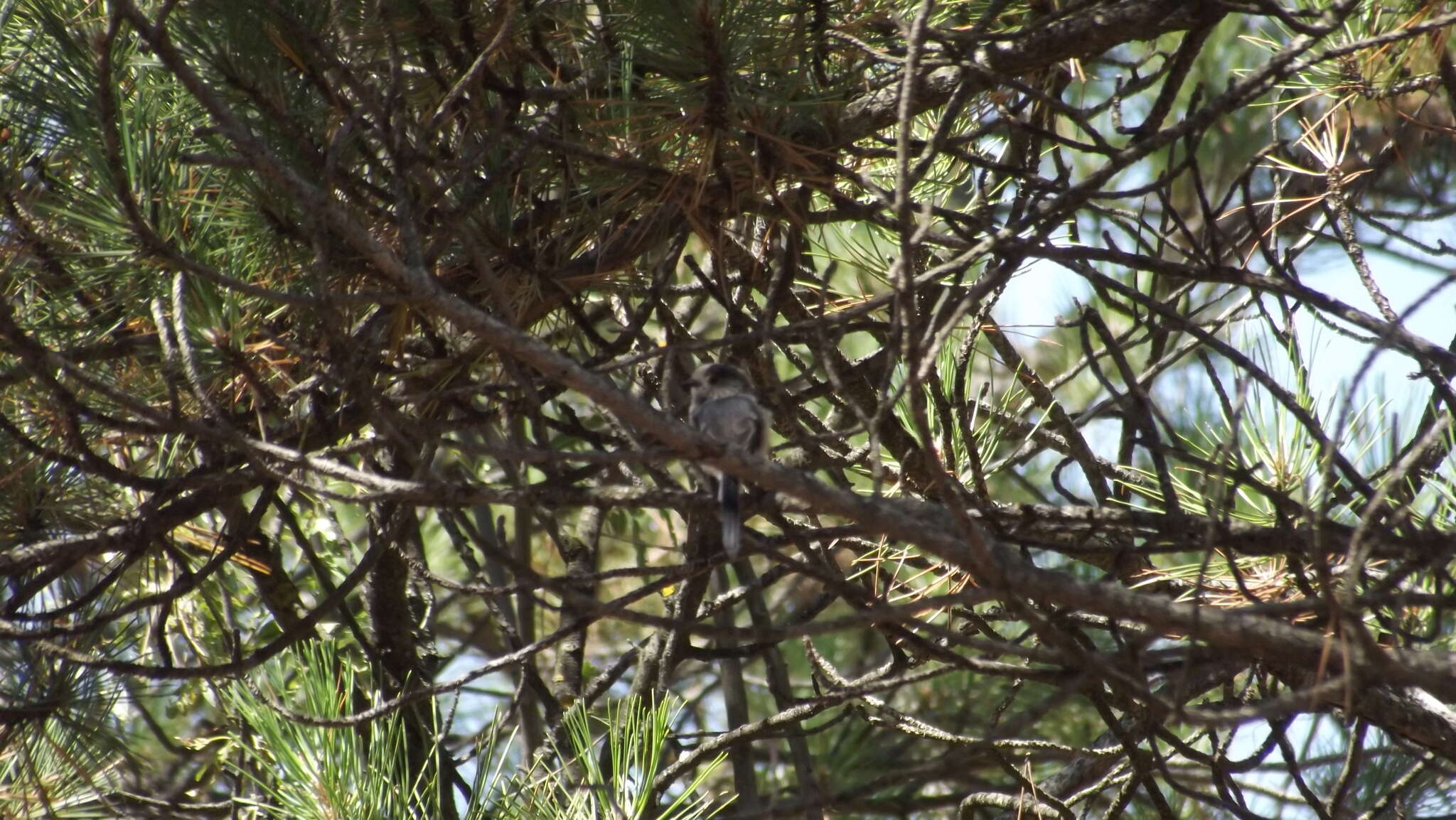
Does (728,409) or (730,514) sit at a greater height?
(728,409)

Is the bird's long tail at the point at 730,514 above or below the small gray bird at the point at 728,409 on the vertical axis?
below

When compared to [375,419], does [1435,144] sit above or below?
above

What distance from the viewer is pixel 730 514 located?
7.81 ft

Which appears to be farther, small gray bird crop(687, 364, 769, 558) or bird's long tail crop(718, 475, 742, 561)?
small gray bird crop(687, 364, 769, 558)

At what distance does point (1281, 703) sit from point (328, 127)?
192 cm

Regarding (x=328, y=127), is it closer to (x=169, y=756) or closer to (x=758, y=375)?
(x=758, y=375)

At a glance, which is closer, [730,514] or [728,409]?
[730,514]

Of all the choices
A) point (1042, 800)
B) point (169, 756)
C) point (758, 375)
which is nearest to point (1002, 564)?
point (1042, 800)

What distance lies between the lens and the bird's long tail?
2266 mm

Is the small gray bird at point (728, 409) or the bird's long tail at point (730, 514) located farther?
the small gray bird at point (728, 409)

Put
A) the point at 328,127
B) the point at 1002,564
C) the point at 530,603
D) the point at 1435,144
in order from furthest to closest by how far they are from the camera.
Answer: the point at 1435,144 < the point at 530,603 < the point at 328,127 < the point at 1002,564

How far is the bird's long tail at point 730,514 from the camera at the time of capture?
227 cm

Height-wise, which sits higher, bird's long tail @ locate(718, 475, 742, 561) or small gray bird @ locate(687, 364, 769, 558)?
small gray bird @ locate(687, 364, 769, 558)

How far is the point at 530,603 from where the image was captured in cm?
397
